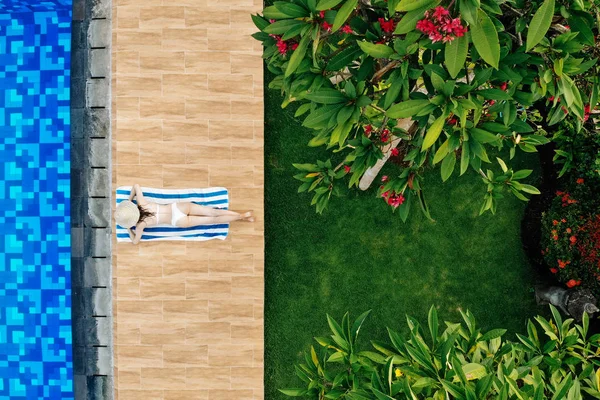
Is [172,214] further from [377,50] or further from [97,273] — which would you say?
[377,50]

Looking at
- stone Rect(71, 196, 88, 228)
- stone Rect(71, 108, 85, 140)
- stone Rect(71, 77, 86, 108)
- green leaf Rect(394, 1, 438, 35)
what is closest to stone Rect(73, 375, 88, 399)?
stone Rect(71, 196, 88, 228)

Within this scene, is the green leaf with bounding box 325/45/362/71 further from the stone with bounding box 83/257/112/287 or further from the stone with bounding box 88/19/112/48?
the stone with bounding box 83/257/112/287

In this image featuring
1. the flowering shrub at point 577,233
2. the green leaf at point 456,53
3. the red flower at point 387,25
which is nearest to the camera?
the green leaf at point 456,53

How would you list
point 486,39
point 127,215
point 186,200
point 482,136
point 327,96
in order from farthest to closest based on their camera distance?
point 186,200, point 127,215, point 327,96, point 482,136, point 486,39

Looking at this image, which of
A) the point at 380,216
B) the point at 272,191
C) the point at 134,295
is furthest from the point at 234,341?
the point at 380,216

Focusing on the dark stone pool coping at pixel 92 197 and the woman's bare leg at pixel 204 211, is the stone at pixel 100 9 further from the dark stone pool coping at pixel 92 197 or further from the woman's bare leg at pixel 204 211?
the woman's bare leg at pixel 204 211

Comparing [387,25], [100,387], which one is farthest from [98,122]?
[387,25]

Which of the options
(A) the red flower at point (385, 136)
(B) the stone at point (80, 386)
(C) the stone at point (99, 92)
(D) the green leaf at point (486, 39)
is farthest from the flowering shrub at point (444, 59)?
(B) the stone at point (80, 386)
